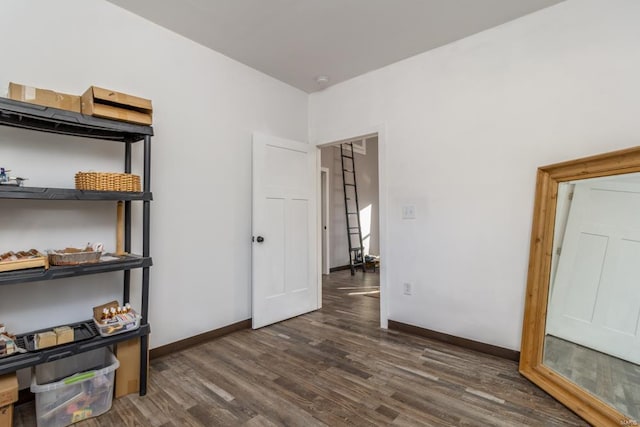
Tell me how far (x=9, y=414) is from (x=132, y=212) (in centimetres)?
129

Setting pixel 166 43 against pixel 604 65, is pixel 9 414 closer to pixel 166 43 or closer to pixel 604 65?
pixel 166 43

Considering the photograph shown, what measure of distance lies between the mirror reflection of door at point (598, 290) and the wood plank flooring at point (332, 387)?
0.27m

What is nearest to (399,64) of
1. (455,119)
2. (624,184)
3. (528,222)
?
(455,119)

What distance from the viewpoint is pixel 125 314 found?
1977 millimetres

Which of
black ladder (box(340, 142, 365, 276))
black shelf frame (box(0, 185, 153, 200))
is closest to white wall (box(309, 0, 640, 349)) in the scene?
black shelf frame (box(0, 185, 153, 200))

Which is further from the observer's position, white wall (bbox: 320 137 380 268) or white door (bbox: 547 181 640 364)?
white wall (bbox: 320 137 380 268)

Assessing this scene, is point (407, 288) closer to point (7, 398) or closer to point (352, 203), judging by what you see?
point (7, 398)

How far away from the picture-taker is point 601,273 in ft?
6.07

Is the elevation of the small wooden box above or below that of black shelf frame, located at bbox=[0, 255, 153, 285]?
above

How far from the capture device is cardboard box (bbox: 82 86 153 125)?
1.78m

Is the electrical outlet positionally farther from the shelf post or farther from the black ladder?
the black ladder

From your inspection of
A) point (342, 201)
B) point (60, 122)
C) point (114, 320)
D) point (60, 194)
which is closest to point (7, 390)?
point (114, 320)

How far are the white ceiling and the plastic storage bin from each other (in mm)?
2389

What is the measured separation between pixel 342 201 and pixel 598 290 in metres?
4.90
